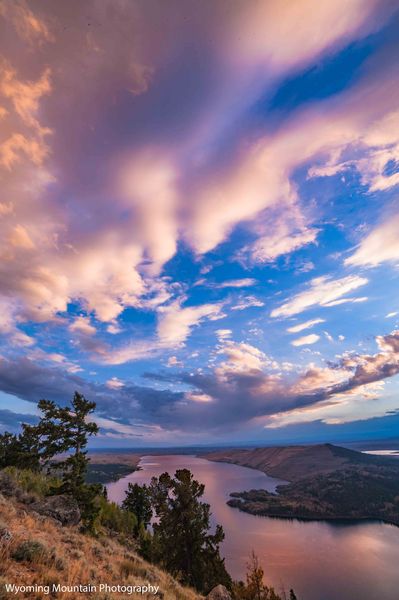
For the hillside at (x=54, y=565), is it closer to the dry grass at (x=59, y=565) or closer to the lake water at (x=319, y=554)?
the dry grass at (x=59, y=565)

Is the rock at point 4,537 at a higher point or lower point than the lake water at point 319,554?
higher

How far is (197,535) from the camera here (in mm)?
34625

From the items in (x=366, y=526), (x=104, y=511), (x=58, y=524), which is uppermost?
(x=58, y=524)

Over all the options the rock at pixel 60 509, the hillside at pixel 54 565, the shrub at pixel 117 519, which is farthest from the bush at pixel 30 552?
the shrub at pixel 117 519

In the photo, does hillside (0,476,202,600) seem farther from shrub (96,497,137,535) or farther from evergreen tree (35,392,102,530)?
shrub (96,497,137,535)

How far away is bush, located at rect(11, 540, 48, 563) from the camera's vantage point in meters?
11.3

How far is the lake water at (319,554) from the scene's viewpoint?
8081cm

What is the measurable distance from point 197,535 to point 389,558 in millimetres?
109176

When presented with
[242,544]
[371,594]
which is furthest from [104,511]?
[242,544]

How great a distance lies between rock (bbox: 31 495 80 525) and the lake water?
77.9 meters

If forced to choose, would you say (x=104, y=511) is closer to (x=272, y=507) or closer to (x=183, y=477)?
(x=183, y=477)

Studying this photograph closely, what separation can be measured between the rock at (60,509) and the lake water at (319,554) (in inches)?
3068

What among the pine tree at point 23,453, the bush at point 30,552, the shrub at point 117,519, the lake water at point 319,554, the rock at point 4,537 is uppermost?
the pine tree at point 23,453

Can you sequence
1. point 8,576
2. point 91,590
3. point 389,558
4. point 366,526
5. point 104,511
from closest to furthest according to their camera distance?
1. point 8,576
2. point 91,590
3. point 104,511
4. point 389,558
5. point 366,526
